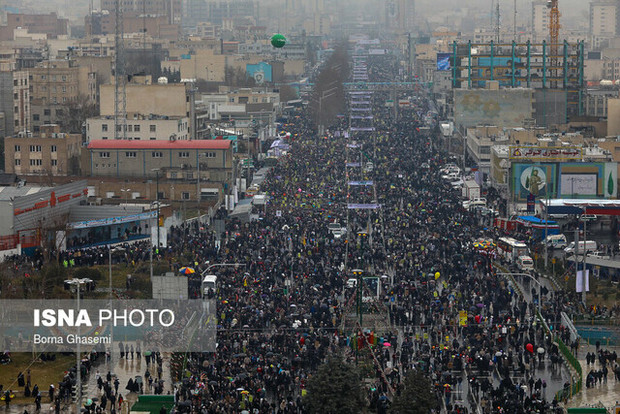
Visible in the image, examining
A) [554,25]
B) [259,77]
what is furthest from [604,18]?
[554,25]

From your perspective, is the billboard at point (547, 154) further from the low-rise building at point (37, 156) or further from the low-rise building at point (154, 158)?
the low-rise building at point (37, 156)

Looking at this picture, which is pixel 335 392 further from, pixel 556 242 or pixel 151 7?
pixel 151 7

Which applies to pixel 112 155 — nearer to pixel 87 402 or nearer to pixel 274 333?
pixel 274 333

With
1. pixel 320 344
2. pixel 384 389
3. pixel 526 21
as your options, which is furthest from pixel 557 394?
pixel 526 21

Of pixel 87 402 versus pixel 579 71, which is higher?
pixel 579 71

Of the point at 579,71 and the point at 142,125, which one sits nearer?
the point at 142,125

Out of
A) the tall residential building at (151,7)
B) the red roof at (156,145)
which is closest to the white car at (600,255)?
the red roof at (156,145)
